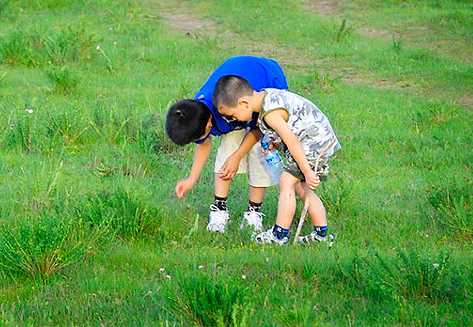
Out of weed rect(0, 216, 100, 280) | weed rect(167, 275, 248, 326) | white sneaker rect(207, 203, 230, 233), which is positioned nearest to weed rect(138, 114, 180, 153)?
white sneaker rect(207, 203, 230, 233)

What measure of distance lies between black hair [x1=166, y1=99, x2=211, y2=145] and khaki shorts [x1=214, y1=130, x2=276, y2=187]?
1.44ft

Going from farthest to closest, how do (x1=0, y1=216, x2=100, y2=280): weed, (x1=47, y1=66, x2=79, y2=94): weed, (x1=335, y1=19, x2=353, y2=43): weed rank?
(x1=335, y1=19, x2=353, y2=43): weed, (x1=47, y1=66, x2=79, y2=94): weed, (x1=0, y1=216, x2=100, y2=280): weed

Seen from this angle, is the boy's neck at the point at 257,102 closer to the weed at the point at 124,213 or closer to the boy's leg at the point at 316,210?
the boy's leg at the point at 316,210

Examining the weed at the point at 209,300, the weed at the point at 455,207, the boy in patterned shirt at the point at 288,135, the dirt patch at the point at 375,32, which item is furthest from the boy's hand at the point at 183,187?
the dirt patch at the point at 375,32

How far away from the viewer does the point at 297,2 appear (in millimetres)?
15664

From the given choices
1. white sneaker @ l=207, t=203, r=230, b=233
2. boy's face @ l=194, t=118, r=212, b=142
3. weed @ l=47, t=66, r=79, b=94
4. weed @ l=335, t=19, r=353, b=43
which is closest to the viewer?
boy's face @ l=194, t=118, r=212, b=142

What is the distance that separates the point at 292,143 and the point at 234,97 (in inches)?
15.3

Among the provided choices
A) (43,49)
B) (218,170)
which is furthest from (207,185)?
Answer: (43,49)

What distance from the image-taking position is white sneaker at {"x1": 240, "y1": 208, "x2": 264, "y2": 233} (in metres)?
5.59

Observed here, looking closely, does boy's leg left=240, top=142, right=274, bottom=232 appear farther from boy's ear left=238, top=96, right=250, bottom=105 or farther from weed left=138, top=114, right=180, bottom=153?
weed left=138, top=114, right=180, bottom=153

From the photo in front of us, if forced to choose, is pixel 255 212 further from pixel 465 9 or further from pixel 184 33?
pixel 465 9

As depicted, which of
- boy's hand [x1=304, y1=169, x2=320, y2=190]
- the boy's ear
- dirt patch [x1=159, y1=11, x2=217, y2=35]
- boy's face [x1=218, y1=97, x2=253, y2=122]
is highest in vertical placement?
the boy's ear

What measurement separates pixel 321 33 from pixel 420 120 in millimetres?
4768

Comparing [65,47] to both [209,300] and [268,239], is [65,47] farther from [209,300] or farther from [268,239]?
[209,300]
